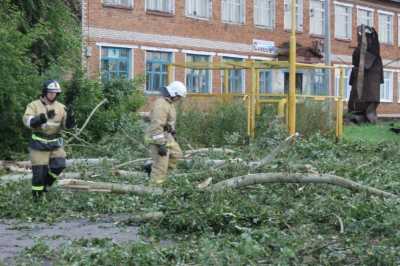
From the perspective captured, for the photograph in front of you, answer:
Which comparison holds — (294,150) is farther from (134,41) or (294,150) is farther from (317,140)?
(134,41)

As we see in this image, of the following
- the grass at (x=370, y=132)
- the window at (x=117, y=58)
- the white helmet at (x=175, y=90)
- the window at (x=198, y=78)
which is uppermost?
the window at (x=117, y=58)

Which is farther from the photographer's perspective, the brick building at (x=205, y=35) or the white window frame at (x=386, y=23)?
the white window frame at (x=386, y=23)

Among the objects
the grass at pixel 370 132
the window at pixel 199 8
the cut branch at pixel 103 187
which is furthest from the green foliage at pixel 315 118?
the window at pixel 199 8

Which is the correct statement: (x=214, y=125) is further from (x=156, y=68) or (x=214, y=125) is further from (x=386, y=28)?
(x=386, y=28)

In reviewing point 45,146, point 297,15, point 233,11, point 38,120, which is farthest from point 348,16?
point 38,120

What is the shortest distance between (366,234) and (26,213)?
→ 4.37 metres

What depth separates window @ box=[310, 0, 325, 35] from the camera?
42.0 meters

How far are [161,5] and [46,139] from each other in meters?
22.7

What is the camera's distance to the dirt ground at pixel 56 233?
28.3 ft

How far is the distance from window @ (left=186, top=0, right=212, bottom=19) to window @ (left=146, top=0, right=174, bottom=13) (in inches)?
41.8

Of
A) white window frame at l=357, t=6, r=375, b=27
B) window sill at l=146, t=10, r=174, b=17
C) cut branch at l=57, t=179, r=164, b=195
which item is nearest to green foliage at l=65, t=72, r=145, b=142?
cut branch at l=57, t=179, r=164, b=195

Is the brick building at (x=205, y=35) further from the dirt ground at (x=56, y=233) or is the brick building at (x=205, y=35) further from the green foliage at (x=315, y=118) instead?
the dirt ground at (x=56, y=233)

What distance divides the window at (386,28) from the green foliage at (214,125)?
92.0 feet

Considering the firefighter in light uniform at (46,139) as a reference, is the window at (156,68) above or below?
above
